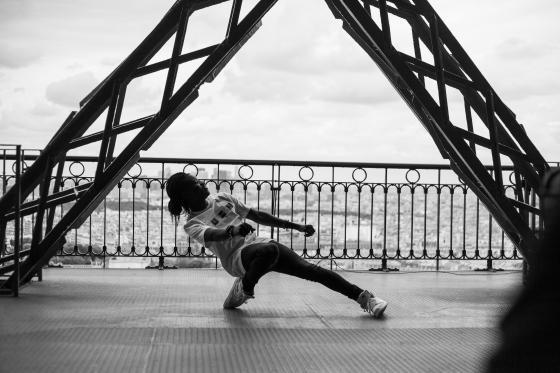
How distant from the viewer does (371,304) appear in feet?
19.7

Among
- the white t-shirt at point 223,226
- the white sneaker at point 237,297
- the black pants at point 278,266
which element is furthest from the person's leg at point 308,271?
the white sneaker at point 237,297

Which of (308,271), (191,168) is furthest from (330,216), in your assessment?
(308,271)

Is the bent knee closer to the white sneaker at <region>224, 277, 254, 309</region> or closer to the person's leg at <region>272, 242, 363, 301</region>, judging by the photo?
the person's leg at <region>272, 242, 363, 301</region>

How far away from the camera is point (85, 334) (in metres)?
5.13

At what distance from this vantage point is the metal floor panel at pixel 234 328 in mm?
4340

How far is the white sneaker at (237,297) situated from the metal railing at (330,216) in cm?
339

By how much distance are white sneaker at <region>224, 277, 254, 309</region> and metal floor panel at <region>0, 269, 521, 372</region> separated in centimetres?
9

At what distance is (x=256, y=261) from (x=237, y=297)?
0.45m

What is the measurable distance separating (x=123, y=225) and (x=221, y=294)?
3.32 metres

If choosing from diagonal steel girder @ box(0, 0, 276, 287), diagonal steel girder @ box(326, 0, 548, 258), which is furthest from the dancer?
diagonal steel girder @ box(326, 0, 548, 258)

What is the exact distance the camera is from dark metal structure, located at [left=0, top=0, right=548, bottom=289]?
622 cm

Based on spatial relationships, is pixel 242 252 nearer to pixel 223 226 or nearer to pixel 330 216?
pixel 223 226

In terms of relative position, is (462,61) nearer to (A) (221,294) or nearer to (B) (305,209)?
(A) (221,294)

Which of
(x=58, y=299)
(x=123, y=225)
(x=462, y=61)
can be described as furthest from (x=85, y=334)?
(x=123, y=225)
